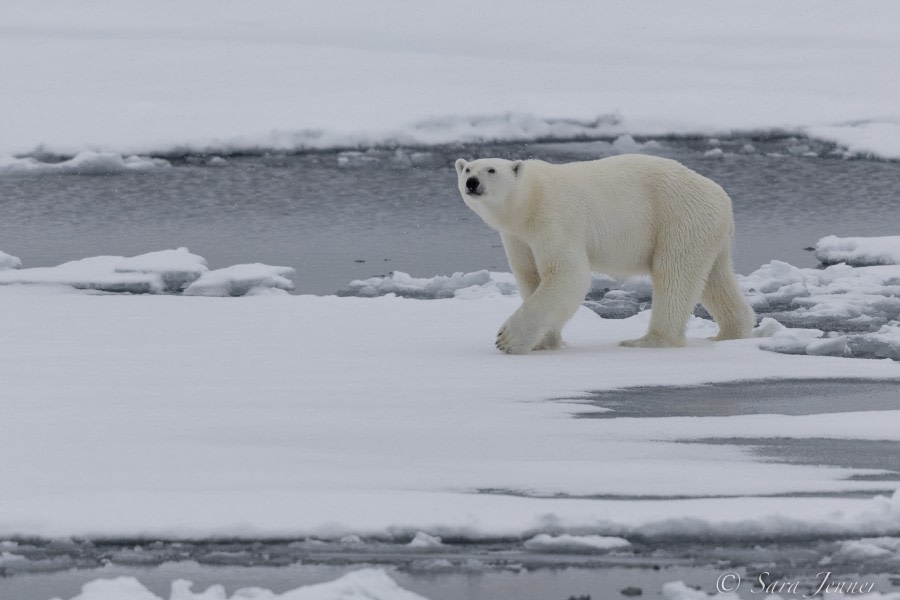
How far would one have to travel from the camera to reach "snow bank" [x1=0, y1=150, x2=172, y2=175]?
14.5m

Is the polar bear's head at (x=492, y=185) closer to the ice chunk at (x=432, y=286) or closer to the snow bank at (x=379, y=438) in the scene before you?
the snow bank at (x=379, y=438)

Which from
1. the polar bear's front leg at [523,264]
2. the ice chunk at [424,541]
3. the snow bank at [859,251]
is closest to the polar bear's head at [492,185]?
the polar bear's front leg at [523,264]

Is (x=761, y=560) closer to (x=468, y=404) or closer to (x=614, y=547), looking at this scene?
→ (x=614, y=547)

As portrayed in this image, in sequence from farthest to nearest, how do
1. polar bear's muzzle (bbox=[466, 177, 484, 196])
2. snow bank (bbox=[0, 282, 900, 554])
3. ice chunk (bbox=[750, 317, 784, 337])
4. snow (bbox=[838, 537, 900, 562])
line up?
ice chunk (bbox=[750, 317, 784, 337])
polar bear's muzzle (bbox=[466, 177, 484, 196])
snow bank (bbox=[0, 282, 900, 554])
snow (bbox=[838, 537, 900, 562])

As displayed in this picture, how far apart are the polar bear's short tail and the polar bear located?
0.10 meters

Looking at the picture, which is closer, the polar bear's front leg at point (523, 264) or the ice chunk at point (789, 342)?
the ice chunk at point (789, 342)

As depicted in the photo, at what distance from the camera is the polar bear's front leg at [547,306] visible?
628cm

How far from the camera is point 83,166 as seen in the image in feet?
48.1

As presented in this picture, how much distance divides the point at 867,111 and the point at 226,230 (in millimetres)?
9123

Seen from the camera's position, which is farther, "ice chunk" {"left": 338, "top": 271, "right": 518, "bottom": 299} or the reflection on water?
the reflection on water

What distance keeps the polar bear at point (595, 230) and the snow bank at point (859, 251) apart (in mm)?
3529

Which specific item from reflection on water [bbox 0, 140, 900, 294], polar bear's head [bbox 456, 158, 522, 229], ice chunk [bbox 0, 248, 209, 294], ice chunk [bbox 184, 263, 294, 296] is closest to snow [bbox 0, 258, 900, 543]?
polar bear's head [bbox 456, 158, 522, 229]

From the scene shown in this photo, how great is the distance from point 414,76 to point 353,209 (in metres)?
6.72

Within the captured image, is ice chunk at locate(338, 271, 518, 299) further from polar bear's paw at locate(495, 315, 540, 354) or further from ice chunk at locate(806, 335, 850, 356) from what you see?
ice chunk at locate(806, 335, 850, 356)
